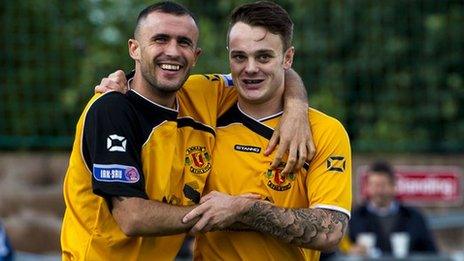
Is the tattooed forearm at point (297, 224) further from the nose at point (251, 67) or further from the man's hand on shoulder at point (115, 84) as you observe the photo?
the man's hand on shoulder at point (115, 84)

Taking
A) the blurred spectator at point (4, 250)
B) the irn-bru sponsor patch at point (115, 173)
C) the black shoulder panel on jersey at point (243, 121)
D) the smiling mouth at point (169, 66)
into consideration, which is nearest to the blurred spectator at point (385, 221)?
the blurred spectator at point (4, 250)

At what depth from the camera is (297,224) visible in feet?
20.2

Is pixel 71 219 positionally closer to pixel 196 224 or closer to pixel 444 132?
pixel 196 224

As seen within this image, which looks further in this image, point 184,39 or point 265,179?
point 265,179

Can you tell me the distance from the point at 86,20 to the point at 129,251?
713 cm

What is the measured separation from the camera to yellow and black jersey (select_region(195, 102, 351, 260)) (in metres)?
6.32

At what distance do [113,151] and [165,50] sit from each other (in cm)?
56

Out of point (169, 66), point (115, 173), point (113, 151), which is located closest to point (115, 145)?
point (113, 151)

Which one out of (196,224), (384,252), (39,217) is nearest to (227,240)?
(196,224)

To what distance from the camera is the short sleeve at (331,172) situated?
6262 millimetres

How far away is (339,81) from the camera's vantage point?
43.0ft

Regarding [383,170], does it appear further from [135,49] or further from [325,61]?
[135,49]

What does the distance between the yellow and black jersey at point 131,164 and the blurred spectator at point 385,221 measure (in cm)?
554

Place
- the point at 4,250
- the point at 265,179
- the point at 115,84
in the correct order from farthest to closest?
the point at 4,250, the point at 265,179, the point at 115,84
